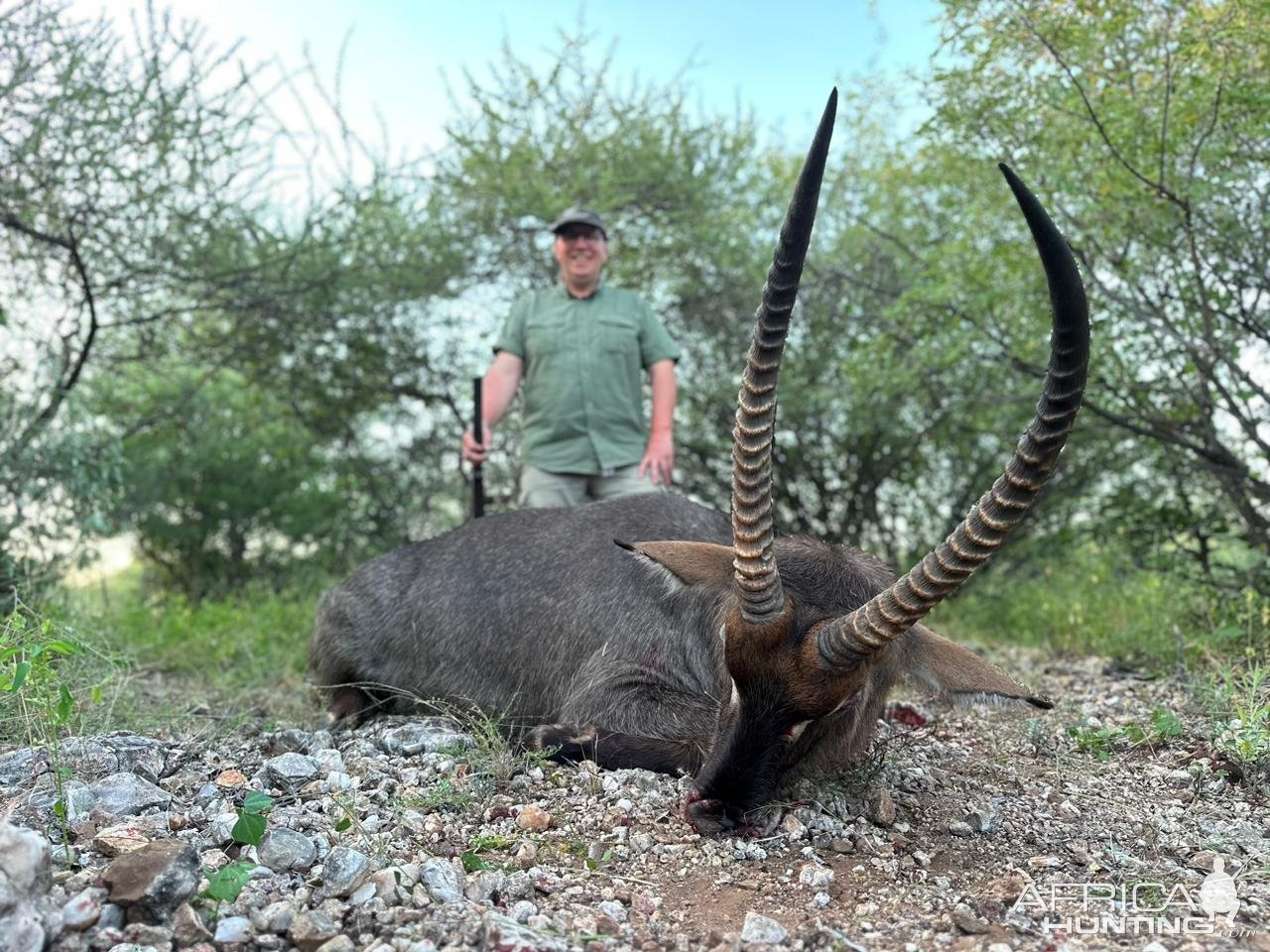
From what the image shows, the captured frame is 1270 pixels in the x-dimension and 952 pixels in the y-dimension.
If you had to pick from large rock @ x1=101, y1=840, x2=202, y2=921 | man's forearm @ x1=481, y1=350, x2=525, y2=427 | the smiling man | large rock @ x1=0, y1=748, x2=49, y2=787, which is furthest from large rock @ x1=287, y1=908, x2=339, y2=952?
man's forearm @ x1=481, y1=350, x2=525, y2=427

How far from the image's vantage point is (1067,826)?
395cm

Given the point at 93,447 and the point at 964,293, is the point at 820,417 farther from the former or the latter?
the point at 93,447

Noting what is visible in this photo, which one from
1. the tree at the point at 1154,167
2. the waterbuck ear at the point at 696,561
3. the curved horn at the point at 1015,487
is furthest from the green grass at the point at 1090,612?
the curved horn at the point at 1015,487

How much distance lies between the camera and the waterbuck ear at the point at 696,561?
14.0ft

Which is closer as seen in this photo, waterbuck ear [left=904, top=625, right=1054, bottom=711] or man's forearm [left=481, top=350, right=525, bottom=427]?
waterbuck ear [left=904, top=625, right=1054, bottom=711]

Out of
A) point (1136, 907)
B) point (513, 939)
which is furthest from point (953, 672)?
point (513, 939)

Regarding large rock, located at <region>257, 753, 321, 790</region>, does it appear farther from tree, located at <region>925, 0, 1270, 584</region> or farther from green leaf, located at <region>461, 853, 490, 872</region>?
tree, located at <region>925, 0, 1270, 584</region>

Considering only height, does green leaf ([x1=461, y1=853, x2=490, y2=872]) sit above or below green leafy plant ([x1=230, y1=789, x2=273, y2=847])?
below

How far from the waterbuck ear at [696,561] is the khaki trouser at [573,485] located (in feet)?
9.74

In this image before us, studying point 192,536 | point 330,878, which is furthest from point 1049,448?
point 192,536

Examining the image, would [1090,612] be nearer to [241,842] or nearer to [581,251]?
[581,251]

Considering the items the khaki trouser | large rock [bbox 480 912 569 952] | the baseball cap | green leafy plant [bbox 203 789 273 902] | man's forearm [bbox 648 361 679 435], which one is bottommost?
large rock [bbox 480 912 569 952]

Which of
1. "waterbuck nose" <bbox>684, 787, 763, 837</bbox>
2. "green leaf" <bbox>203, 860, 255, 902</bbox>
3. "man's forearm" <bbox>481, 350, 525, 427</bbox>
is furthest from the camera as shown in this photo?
"man's forearm" <bbox>481, 350, 525, 427</bbox>

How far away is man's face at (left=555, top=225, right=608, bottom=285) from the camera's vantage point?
7293 millimetres
